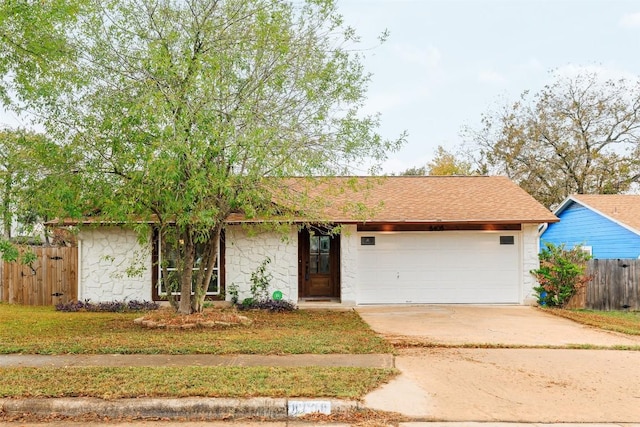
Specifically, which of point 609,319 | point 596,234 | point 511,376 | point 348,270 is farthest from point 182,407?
point 596,234

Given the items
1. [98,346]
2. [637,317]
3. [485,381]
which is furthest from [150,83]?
[637,317]

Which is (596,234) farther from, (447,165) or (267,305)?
(447,165)

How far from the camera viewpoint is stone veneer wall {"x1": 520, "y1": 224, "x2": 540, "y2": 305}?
49.8 feet

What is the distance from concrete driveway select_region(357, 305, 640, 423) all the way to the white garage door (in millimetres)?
3426

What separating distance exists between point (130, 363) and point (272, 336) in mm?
2842

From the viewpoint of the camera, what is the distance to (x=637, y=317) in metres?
13.2

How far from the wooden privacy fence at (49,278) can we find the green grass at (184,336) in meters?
2.19

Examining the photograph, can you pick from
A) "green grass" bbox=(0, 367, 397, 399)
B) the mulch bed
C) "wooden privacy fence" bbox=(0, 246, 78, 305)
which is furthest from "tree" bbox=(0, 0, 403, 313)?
"wooden privacy fence" bbox=(0, 246, 78, 305)

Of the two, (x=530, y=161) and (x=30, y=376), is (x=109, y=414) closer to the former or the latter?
(x=30, y=376)

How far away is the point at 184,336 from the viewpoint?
32.6ft

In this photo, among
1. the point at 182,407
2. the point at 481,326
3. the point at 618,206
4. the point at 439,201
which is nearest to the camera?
the point at 182,407

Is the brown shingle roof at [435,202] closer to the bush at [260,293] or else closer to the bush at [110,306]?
the bush at [260,293]

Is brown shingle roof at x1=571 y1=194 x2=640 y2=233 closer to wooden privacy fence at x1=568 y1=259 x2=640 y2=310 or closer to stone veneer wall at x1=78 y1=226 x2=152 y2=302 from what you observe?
wooden privacy fence at x1=568 y1=259 x2=640 y2=310

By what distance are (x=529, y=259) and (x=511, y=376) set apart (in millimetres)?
8693
